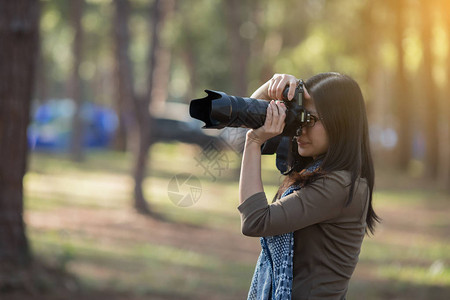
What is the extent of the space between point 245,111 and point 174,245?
7.75 metres

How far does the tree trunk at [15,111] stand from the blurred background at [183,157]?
1cm

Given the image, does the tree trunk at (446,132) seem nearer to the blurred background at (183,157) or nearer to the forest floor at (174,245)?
the blurred background at (183,157)

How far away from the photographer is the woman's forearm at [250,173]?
6.95ft

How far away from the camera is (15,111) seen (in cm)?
566

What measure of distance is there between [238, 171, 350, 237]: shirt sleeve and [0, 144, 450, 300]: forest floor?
30 centimetres

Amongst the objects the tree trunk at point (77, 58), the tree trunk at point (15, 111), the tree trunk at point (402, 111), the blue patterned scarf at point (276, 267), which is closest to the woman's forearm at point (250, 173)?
the blue patterned scarf at point (276, 267)

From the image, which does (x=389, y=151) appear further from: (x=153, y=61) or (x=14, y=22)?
(x=14, y=22)

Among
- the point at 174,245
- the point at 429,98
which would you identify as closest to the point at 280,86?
the point at 174,245

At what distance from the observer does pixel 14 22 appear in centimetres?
561

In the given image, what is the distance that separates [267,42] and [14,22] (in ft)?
83.4

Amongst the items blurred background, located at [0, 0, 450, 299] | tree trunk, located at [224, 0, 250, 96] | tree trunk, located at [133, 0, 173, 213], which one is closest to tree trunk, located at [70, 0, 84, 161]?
blurred background, located at [0, 0, 450, 299]

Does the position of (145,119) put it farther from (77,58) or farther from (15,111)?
(77,58)

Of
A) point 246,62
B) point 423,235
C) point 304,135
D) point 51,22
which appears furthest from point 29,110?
point 51,22

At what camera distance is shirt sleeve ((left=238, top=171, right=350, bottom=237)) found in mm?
2068
